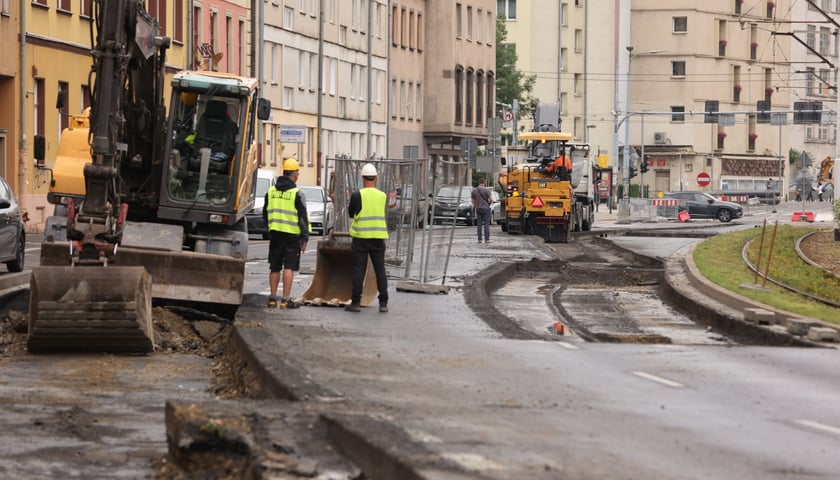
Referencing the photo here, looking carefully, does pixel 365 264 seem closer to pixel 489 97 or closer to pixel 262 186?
pixel 262 186

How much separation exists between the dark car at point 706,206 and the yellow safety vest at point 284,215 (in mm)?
67651

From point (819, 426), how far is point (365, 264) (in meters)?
10.8

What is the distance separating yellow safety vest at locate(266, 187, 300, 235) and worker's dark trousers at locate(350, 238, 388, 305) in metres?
0.77

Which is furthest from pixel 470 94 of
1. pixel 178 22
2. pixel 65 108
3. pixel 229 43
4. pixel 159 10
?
pixel 65 108

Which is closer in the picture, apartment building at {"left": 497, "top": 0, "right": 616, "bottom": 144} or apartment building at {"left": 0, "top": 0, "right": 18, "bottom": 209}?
apartment building at {"left": 0, "top": 0, "right": 18, "bottom": 209}

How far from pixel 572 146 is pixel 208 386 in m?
44.3

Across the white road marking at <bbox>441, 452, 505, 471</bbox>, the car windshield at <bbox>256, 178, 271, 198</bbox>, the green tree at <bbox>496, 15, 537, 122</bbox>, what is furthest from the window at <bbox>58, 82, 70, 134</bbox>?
the green tree at <bbox>496, 15, 537, 122</bbox>

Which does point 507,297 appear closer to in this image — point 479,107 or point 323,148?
point 323,148

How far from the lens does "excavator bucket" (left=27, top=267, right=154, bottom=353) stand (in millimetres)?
16984

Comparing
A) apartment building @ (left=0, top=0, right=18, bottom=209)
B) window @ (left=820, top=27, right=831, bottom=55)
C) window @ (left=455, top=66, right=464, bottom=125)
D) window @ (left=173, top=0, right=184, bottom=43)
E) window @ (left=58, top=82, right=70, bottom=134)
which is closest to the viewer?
apartment building @ (left=0, top=0, right=18, bottom=209)

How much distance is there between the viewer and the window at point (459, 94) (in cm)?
9662

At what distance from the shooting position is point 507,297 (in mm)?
Answer: 29188

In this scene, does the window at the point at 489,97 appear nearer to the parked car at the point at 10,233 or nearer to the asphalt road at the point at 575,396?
the parked car at the point at 10,233

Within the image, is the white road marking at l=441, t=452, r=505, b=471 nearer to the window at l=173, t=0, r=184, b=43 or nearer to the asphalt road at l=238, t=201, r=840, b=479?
the asphalt road at l=238, t=201, r=840, b=479
